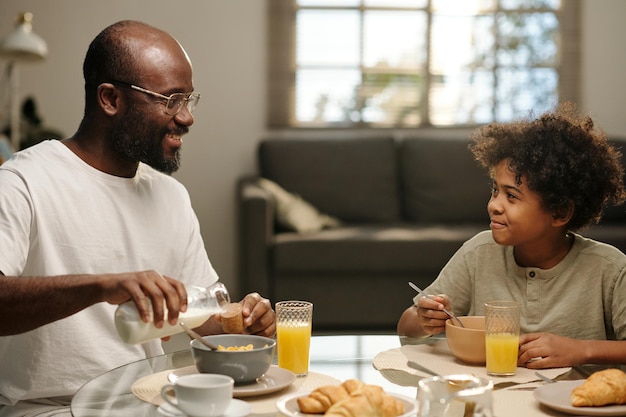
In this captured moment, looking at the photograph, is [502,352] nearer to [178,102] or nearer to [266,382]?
[266,382]

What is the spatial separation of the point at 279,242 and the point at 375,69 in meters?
1.58

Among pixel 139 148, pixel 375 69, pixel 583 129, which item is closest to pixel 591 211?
pixel 583 129

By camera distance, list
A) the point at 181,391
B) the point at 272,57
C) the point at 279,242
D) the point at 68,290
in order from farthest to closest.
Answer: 1. the point at 272,57
2. the point at 279,242
3. the point at 68,290
4. the point at 181,391

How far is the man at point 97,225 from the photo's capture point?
1490mm

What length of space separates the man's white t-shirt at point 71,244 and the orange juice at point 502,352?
2.42 ft

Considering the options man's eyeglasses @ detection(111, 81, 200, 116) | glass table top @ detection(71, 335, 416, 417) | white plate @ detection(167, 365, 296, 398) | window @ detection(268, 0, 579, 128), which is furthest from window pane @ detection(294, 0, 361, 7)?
white plate @ detection(167, 365, 296, 398)

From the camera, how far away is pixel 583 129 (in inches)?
75.2

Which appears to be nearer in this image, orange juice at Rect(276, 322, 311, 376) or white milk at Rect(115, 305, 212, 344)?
white milk at Rect(115, 305, 212, 344)

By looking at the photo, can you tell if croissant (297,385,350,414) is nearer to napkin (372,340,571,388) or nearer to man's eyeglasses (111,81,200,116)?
napkin (372,340,571,388)

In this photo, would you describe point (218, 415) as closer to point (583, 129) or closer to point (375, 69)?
point (583, 129)

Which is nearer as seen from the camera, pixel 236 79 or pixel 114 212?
pixel 114 212

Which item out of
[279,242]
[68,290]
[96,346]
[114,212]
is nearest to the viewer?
[68,290]

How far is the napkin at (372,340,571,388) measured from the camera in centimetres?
140

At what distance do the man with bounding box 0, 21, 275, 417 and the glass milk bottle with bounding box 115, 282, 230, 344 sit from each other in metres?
0.08
